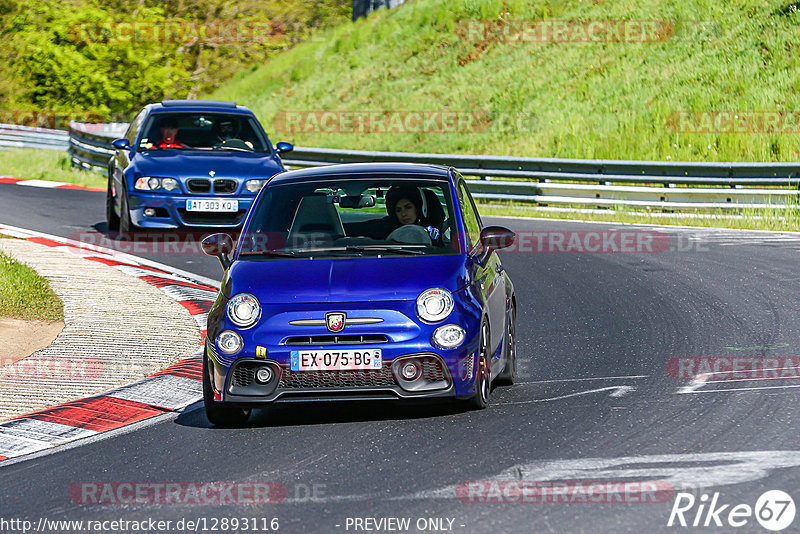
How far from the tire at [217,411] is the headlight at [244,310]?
13.9 inches

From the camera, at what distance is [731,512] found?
4.97 metres

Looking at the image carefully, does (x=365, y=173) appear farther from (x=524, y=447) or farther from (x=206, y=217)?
(x=206, y=217)

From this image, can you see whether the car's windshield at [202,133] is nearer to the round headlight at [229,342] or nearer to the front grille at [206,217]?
the front grille at [206,217]

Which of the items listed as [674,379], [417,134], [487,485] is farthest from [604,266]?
[417,134]

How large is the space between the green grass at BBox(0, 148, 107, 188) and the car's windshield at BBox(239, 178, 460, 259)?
18.2 m

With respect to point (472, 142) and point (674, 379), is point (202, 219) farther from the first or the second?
point (472, 142)

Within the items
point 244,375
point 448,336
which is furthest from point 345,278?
point 244,375

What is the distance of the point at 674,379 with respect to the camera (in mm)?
8023

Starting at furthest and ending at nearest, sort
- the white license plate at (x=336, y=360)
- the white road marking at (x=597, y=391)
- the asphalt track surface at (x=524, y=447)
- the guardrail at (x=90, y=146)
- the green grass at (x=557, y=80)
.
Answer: the green grass at (x=557, y=80) → the guardrail at (x=90, y=146) → the white road marking at (x=597, y=391) → the white license plate at (x=336, y=360) → the asphalt track surface at (x=524, y=447)

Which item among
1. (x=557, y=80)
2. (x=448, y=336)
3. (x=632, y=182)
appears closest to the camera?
(x=448, y=336)

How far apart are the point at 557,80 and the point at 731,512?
31.6 meters

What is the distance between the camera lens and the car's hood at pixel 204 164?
15.6m

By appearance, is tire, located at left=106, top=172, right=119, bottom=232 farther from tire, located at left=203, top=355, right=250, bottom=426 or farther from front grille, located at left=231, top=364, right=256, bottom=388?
front grille, located at left=231, top=364, right=256, bottom=388

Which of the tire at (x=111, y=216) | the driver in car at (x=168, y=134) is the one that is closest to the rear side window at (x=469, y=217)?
the driver in car at (x=168, y=134)
